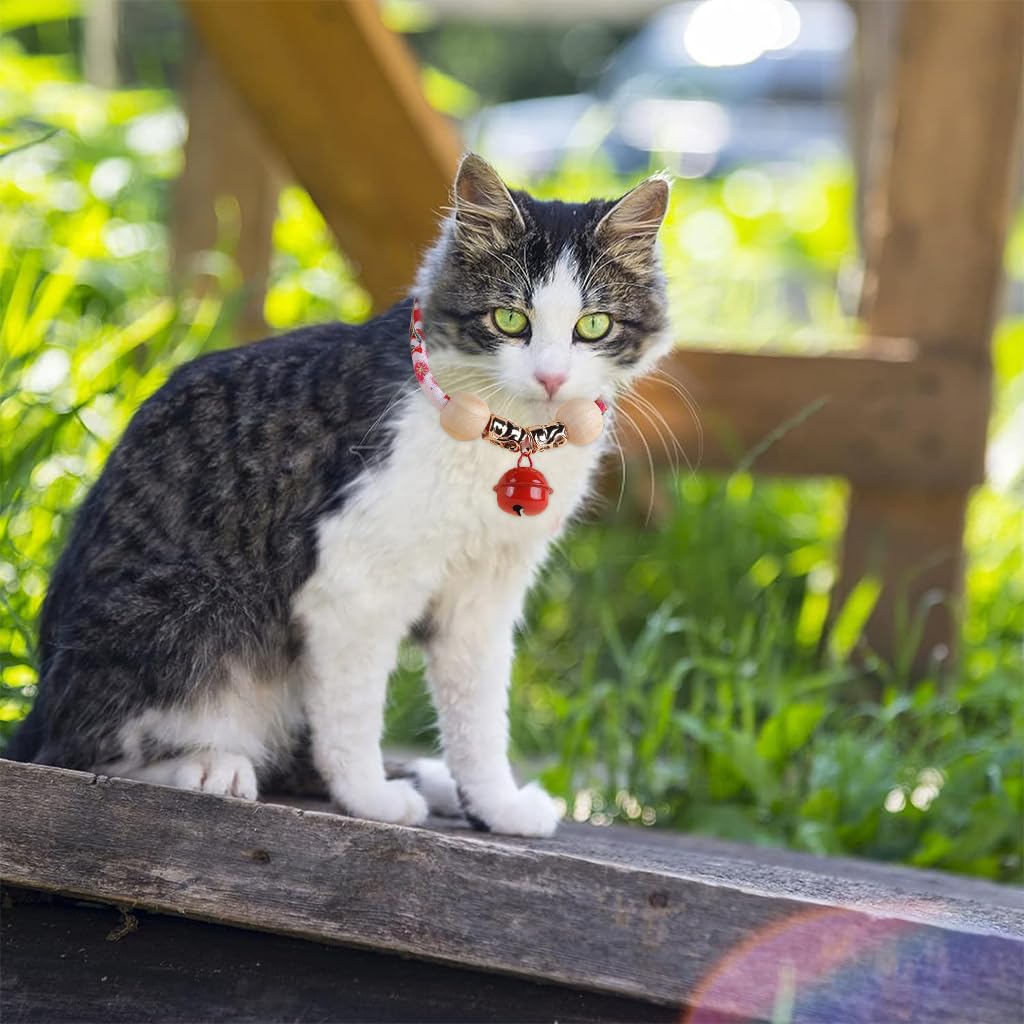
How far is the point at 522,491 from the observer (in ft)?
6.11

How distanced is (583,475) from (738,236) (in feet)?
11.5

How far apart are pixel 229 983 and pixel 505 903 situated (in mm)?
373

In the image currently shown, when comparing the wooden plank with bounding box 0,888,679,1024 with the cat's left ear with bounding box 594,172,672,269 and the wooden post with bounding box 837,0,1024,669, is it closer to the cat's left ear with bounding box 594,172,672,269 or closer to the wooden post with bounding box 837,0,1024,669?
the cat's left ear with bounding box 594,172,672,269

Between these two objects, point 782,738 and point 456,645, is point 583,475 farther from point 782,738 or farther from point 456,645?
point 782,738

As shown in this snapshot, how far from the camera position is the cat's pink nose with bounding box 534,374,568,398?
1776 millimetres

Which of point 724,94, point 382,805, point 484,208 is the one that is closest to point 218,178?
point 484,208

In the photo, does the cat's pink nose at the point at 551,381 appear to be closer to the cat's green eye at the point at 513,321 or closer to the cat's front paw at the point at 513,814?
the cat's green eye at the point at 513,321

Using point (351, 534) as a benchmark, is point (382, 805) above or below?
below

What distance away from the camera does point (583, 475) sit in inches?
78.1

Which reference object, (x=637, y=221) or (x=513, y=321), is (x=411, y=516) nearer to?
(x=513, y=321)

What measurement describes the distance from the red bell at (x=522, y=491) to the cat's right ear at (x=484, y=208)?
0.31 metres

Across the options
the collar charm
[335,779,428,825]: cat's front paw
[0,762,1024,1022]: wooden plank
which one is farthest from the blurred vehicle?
[0,762,1024,1022]: wooden plank

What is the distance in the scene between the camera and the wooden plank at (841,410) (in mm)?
3170

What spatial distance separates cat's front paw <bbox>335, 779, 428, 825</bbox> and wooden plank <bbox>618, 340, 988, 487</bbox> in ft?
4.67
